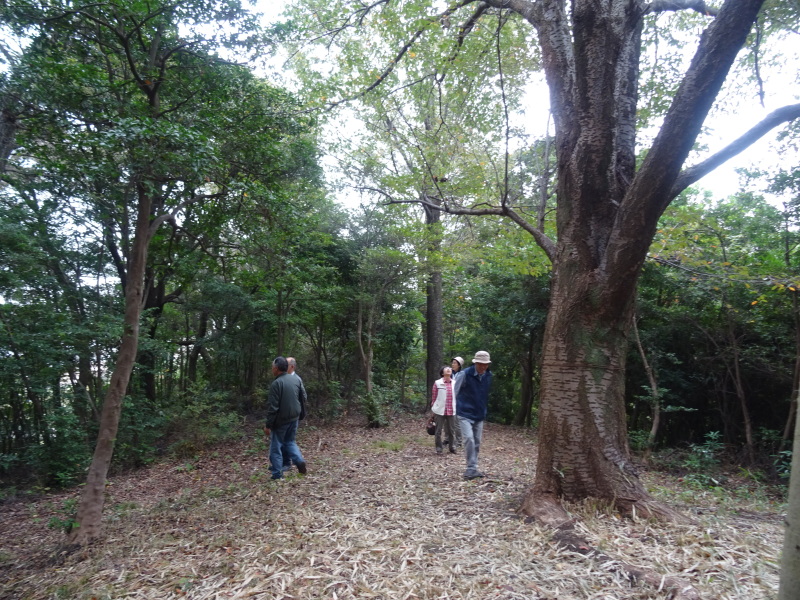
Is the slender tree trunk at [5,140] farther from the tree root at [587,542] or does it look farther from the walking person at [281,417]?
the tree root at [587,542]

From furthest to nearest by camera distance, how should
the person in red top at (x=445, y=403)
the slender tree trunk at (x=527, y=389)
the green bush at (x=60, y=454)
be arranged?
1. the slender tree trunk at (x=527, y=389)
2. the green bush at (x=60, y=454)
3. the person in red top at (x=445, y=403)

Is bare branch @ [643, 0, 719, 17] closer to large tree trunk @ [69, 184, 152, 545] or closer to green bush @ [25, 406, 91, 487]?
large tree trunk @ [69, 184, 152, 545]

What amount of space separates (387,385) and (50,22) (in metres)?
12.8

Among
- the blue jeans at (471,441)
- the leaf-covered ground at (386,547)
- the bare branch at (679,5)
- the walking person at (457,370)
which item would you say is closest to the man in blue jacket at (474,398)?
the blue jeans at (471,441)

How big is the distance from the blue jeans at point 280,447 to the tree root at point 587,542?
3.55m

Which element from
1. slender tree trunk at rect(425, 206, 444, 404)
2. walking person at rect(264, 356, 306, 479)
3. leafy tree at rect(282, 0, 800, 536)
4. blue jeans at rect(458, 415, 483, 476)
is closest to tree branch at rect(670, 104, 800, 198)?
leafy tree at rect(282, 0, 800, 536)

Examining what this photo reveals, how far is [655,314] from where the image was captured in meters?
9.94

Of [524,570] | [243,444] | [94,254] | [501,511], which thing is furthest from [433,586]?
[94,254]

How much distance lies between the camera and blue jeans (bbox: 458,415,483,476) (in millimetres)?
5801

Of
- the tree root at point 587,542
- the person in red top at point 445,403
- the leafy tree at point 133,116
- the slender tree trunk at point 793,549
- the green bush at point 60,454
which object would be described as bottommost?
the green bush at point 60,454

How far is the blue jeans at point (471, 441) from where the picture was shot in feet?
19.0

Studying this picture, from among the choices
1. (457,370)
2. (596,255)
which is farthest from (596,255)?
(457,370)

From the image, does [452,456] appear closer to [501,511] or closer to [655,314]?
[501,511]

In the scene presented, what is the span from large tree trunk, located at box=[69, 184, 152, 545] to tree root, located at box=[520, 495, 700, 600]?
4122 millimetres
